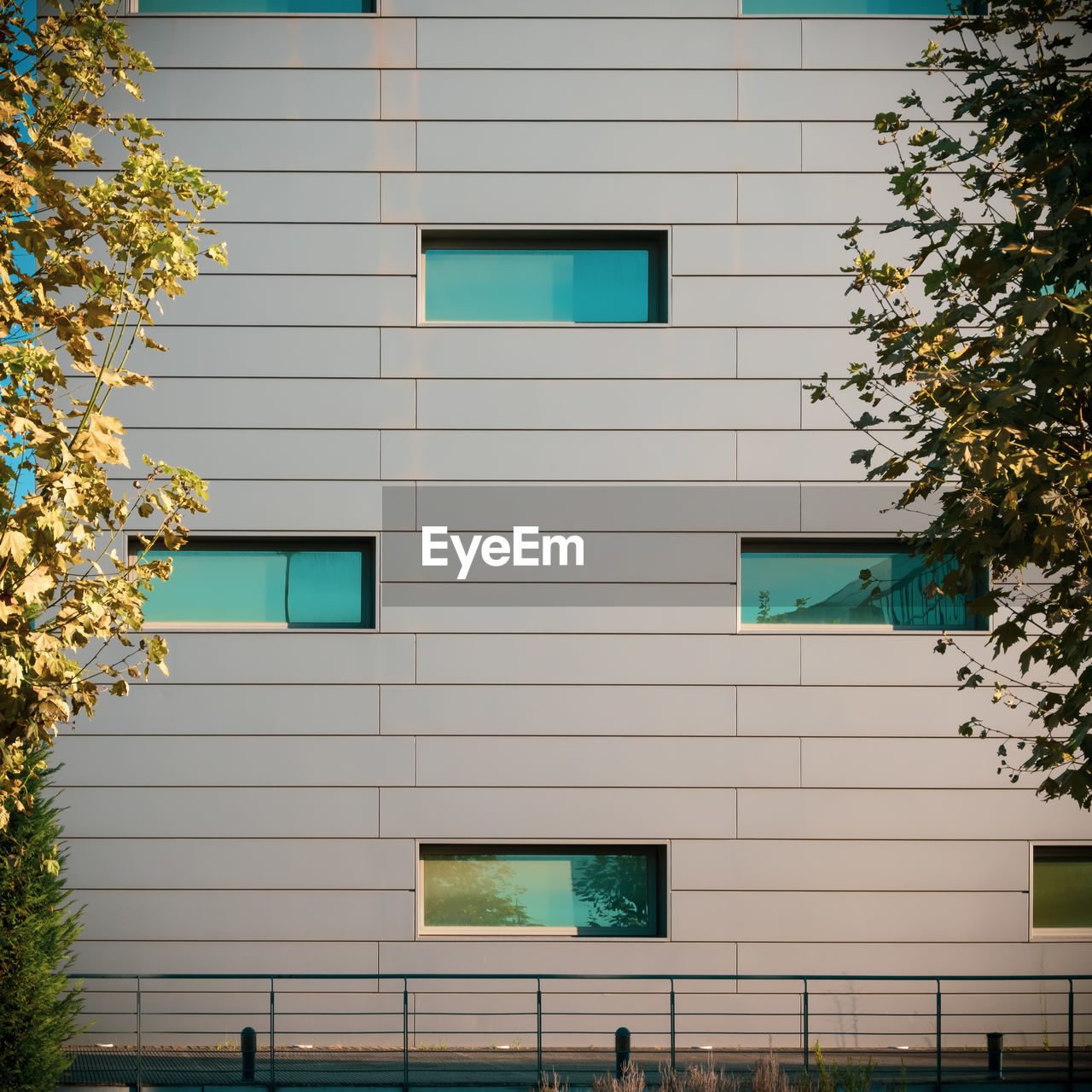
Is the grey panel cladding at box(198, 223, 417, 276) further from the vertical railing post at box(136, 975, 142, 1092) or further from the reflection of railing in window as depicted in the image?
the vertical railing post at box(136, 975, 142, 1092)

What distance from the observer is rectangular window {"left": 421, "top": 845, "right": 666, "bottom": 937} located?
8.59 metres

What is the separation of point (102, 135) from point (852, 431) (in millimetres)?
7403

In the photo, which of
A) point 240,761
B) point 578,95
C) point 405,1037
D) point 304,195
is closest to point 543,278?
point 578,95

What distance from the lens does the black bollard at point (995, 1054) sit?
7.69 m

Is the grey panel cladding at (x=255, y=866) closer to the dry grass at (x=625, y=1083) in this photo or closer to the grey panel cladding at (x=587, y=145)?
the dry grass at (x=625, y=1083)

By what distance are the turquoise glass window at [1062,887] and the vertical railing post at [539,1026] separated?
457 cm

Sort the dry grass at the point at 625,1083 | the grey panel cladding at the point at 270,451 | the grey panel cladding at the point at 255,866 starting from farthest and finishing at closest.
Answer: the grey panel cladding at the point at 270,451 → the grey panel cladding at the point at 255,866 → the dry grass at the point at 625,1083

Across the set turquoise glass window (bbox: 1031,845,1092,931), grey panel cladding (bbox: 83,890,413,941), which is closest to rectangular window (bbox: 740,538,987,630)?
turquoise glass window (bbox: 1031,845,1092,931)

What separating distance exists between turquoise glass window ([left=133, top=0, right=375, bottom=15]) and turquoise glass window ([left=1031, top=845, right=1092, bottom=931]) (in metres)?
10.1

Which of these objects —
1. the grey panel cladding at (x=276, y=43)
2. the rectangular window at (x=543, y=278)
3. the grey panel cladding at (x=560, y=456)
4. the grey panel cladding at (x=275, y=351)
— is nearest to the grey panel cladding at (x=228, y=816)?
the grey panel cladding at (x=560, y=456)

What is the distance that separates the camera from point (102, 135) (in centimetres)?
880

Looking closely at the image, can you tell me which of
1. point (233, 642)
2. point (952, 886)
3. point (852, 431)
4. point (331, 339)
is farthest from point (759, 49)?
point (952, 886)

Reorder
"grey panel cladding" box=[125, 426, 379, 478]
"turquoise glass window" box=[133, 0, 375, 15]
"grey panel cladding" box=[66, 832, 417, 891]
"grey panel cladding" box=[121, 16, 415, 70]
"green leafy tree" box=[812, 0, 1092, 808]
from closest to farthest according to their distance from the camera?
1. "green leafy tree" box=[812, 0, 1092, 808]
2. "grey panel cladding" box=[66, 832, 417, 891]
3. "grey panel cladding" box=[125, 426, 379, 478]
4. "grey panel cladding" box=[121, 16, 415, 70]
5. "turquoise glass window" box=[133, 0, 375, 15]

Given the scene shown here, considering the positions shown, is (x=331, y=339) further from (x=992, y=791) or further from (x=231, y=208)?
(x=992, y=791)
